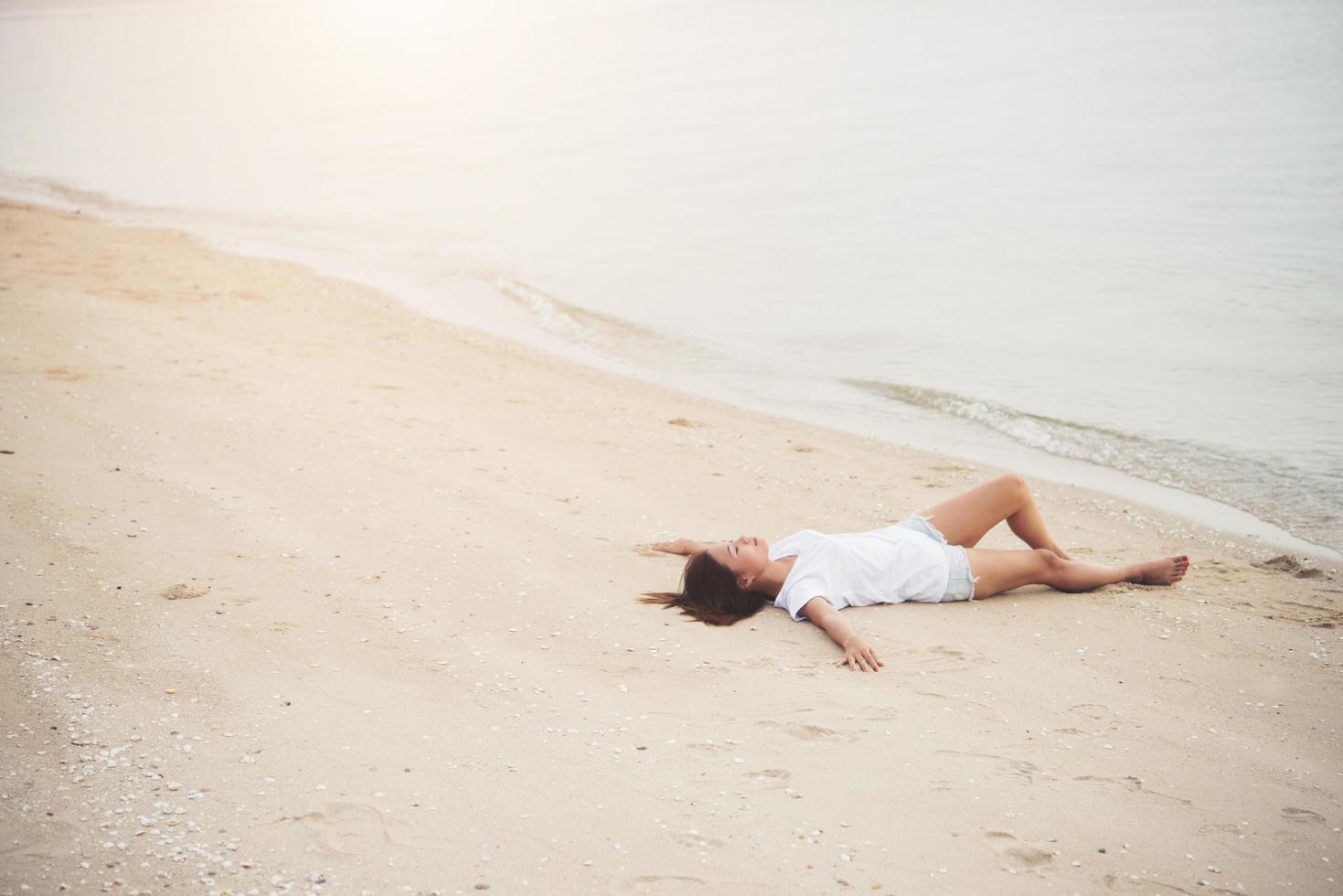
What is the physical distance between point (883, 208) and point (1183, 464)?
434 inches

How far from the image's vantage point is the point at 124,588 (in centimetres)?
495

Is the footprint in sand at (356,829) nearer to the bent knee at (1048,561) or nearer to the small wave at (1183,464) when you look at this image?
the bent knee at (1048,561)

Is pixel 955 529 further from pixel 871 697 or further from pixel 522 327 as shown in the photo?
pixel 522 327

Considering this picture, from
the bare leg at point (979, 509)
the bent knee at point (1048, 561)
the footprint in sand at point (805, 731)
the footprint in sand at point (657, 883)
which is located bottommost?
the footprint in sand at point (657, 883)

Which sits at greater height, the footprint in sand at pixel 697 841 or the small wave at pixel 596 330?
the small wave at pixel 596 330

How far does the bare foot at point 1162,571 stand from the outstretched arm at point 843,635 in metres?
1.87

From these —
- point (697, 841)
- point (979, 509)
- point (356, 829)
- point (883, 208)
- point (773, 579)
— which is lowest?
point (356, 829)

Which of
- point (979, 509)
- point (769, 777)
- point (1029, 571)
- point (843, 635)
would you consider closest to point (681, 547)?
point (843, 635)

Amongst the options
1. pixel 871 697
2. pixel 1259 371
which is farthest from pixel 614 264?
pixel 871 697

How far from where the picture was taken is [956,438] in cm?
951

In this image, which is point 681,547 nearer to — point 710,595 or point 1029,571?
point 710,595

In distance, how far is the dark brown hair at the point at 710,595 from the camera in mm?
5188

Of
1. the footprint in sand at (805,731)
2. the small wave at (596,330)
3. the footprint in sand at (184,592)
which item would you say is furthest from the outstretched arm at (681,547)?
the small wave at (596,330)

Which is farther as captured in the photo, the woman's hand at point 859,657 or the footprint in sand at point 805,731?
the woman's hand at point 859,657
